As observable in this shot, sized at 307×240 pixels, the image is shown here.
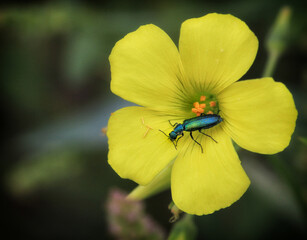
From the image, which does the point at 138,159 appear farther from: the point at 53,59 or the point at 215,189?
the point at 53,59

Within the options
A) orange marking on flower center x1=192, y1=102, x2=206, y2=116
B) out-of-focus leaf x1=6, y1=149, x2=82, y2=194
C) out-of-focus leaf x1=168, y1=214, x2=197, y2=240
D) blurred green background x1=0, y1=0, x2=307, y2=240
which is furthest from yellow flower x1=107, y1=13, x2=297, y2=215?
out-of-focus leaf x1=6, y1=149, x2=82, y2=194

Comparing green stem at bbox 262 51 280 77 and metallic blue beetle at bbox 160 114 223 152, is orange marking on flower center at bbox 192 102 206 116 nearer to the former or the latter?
metallic blue beetle at bbox 160 114 223 152

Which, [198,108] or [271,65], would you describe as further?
[271,65]

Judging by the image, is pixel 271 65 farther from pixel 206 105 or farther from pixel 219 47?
pixel 219 47

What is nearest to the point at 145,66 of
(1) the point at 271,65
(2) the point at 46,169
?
(1) the point at 271,65

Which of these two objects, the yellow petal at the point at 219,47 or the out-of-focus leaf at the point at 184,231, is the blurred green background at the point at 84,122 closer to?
the out-of-focus leaf at the point at 184,231

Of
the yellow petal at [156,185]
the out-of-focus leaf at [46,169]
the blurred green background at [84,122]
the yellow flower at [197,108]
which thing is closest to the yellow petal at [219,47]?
the yellow flower at [197,108]

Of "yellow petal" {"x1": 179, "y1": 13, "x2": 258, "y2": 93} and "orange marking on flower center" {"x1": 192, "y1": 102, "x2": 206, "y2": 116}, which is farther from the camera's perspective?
"orange marking on flower center" {"x1": 192, "y1": 102, "x2": 206, "y2": 116}
